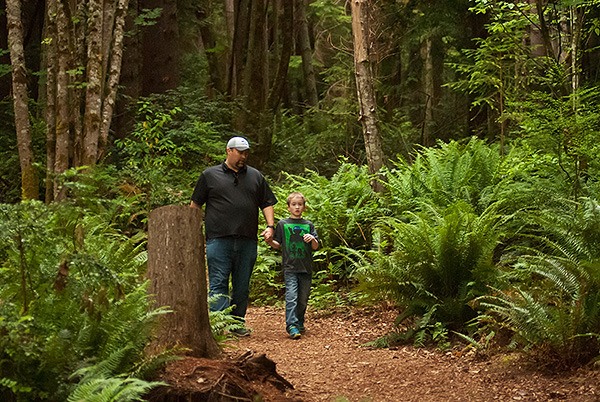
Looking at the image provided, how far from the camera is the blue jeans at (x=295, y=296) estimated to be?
987 cm

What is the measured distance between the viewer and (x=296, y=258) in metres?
9.95

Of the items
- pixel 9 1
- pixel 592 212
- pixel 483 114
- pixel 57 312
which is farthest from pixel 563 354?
pixel 483 114

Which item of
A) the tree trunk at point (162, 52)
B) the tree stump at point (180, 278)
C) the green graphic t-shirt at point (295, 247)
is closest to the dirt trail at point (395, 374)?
the green graphic t-shirt at point (295, 247)

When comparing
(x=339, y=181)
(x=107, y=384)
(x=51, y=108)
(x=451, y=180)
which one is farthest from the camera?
(x=339, y=181)

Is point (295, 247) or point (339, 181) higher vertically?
point (339, 181)

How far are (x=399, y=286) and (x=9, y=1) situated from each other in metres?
8.40

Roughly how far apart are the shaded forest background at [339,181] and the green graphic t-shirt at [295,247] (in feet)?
2.64

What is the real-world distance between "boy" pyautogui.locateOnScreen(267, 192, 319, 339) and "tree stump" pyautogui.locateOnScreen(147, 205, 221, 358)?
10.3ft

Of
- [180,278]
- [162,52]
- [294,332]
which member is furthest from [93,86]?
[162,52]

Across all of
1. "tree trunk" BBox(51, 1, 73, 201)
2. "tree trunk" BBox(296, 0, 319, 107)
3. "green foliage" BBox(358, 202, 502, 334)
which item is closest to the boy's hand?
"green foliage" BBox(358, 202, 502, 334)

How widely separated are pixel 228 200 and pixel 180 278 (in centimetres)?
297

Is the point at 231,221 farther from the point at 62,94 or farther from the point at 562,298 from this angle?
the point at 62,94

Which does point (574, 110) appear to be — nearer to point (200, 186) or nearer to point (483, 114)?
point (200, 186)

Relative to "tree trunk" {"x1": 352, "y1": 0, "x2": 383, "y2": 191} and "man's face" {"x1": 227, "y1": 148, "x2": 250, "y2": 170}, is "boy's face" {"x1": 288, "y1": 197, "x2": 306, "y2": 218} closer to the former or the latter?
"man's face" {"x1": 227, "y1": 148, "x2": 250, "y2": 170}
